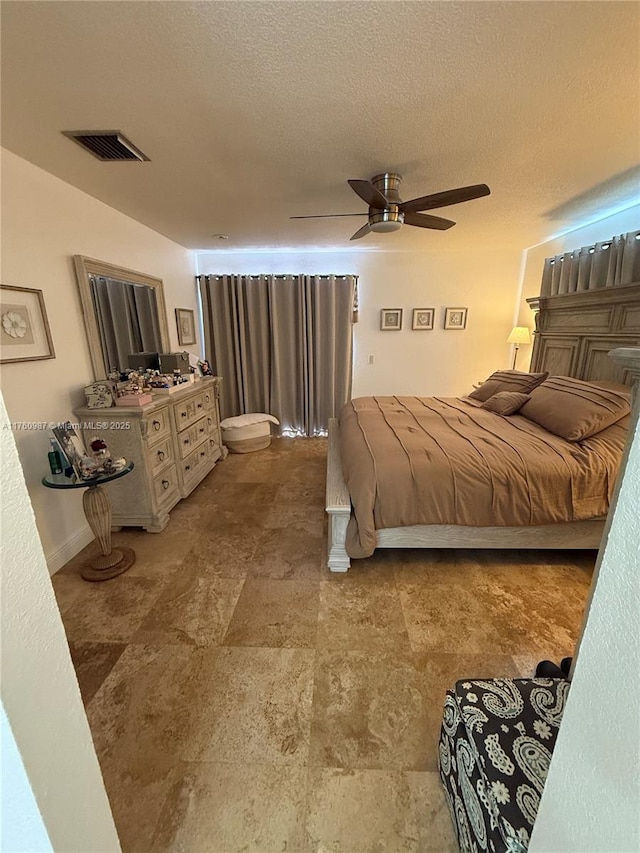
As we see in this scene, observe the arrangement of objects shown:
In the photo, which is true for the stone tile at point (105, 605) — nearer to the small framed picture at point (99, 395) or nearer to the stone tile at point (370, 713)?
the stone tile at point (370, 713)

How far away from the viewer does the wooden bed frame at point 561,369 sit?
214 centimetres

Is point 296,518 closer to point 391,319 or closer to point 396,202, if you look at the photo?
point 396,202

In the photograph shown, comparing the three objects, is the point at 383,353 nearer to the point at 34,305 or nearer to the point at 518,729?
the point at 34,305

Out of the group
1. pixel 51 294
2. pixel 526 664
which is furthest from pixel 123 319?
pixel 526 664

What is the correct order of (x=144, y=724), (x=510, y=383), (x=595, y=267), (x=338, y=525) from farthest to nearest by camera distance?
(x=510, y=383), (x=595, y=267), (x=338, y=525), (x=144, y=724)

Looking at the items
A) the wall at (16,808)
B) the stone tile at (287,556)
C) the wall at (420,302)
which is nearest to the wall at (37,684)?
the wall at (16,808)

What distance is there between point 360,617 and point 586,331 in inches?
123

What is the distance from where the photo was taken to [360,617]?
1.79 meters

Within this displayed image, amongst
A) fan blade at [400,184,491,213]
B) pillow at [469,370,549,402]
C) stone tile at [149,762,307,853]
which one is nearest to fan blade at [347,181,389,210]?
fan blade at [400,184,491,213]

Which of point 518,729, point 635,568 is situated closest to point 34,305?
point 635,568

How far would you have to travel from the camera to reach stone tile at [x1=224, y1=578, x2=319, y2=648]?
1665 mm

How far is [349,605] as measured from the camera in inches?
73.9

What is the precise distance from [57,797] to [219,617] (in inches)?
48.2

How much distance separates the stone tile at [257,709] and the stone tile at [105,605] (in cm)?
56
